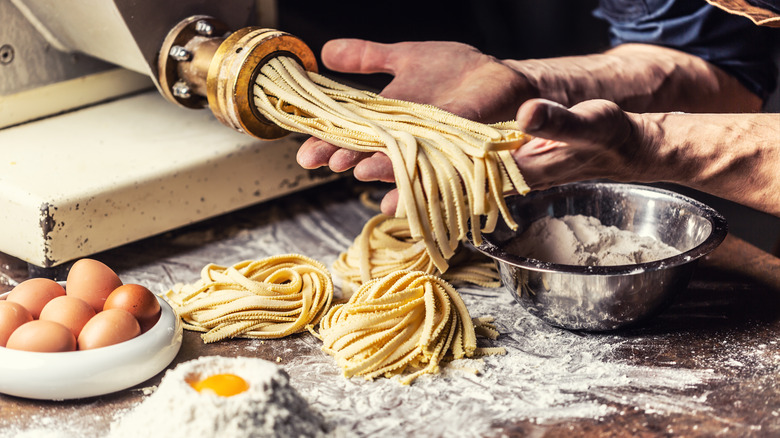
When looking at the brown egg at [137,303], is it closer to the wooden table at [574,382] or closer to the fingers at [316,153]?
the wooden table at [574,382]

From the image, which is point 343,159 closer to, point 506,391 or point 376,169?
point 376,169

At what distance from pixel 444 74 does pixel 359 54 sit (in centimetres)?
22

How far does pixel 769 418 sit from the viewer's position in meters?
1.30

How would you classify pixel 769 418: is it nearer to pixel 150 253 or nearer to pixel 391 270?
pixel 391 270

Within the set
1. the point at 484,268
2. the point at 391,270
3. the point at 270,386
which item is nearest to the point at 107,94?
Answer: the point at 391,270

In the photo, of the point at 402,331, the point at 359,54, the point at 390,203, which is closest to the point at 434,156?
the point at 390,203

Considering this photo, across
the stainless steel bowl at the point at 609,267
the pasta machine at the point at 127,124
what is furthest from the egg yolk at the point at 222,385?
the pasta machine at the point at 127,124

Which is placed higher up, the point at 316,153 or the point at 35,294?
the point at 316,153

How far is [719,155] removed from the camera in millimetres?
1595

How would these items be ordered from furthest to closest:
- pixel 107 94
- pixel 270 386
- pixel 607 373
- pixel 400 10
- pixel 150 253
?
pixel 400 10
pixel 107 94
pixel 150 253
pixel 607 373
pixel 270 386

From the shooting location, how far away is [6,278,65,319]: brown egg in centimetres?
143

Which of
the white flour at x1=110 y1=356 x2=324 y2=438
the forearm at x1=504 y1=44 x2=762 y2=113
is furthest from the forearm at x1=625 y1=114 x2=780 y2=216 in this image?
the white flour at x1=110 y1=356 x2=324 y2=438

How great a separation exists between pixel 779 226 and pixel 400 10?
7.64 ft

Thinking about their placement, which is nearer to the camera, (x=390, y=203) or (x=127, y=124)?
(x=390, y=203)
